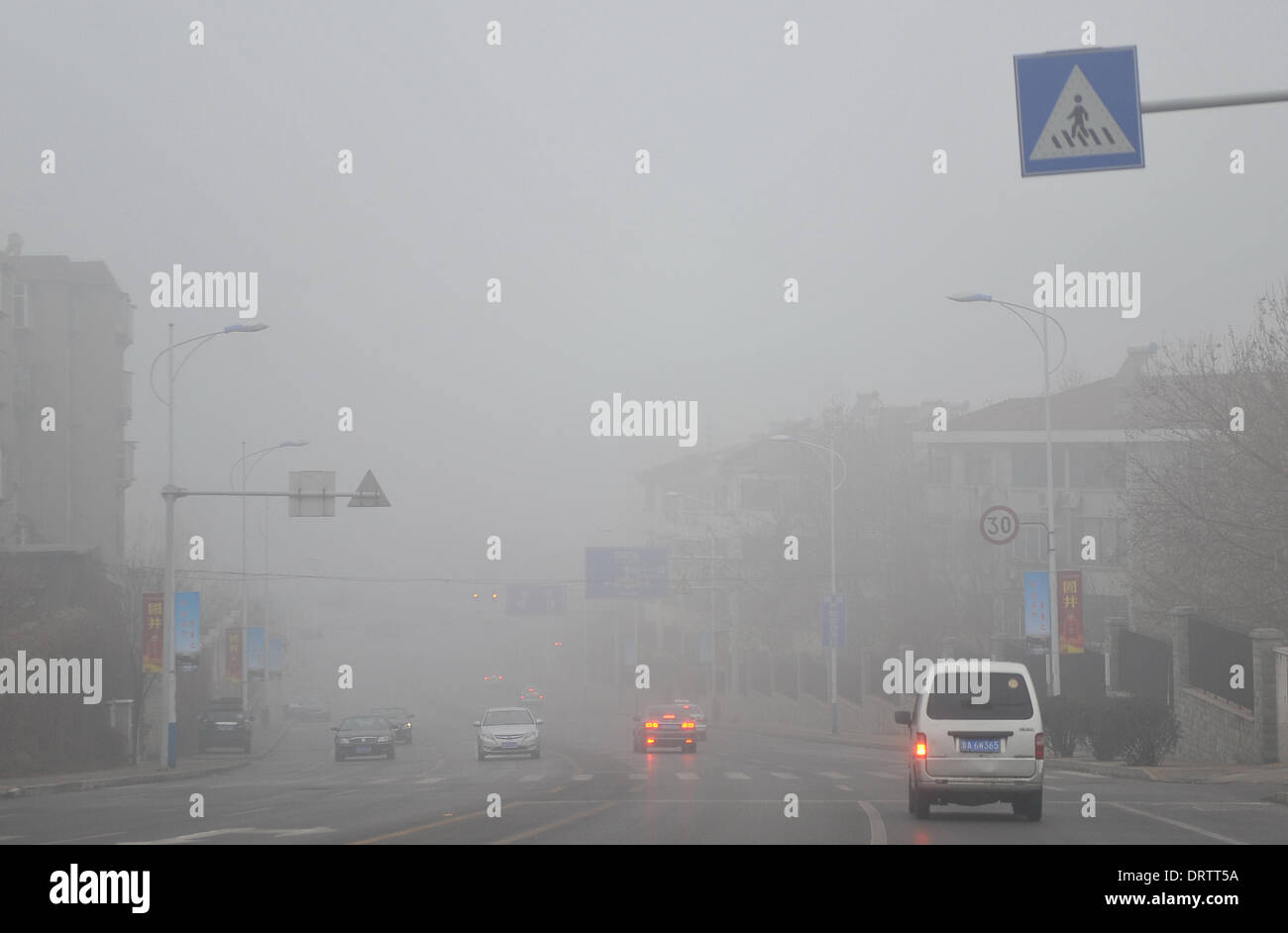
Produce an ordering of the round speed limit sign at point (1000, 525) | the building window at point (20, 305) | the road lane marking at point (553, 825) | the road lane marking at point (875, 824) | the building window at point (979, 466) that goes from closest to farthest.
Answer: the road lane marking at point (875, 824)
the road lane marking at point (553, 825)
the round speed limit sign at point (1000, 525)
the building window at point (20, 305)
the building window at point (979, 466)

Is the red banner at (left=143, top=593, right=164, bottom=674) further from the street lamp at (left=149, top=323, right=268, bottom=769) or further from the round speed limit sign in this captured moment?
the round speed limit sign

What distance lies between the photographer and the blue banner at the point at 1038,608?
41656mm

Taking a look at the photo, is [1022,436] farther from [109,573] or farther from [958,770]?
[958,770]

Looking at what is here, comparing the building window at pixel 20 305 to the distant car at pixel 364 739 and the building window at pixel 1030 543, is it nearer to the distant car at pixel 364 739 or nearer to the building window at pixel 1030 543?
the distant car at pixel 364 739

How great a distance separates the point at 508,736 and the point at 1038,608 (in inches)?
590

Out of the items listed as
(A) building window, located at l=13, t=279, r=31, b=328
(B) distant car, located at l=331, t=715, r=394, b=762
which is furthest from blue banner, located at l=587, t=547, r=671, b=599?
(A) building window, located at l=13, t=279, r=31, b=328

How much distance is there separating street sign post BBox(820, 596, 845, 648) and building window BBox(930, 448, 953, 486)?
14.6 meters

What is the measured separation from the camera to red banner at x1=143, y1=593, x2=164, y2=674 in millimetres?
42719

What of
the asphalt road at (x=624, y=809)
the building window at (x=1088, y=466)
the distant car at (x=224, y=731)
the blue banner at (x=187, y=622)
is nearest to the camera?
the asphalt road at (x=624, y=809)

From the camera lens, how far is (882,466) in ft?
240

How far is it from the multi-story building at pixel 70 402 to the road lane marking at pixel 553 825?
134 ft

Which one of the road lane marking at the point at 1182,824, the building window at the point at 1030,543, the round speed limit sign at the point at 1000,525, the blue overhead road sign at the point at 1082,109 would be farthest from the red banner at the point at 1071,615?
the blue overhead road sign at the point at 1082,109

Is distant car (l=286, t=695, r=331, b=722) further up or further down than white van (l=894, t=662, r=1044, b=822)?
further down
